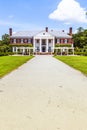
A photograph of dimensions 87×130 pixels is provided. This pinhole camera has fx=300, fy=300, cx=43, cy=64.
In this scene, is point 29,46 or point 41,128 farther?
point 29,46

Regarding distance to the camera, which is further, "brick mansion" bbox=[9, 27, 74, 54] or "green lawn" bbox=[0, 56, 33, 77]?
"brick mansion" bbox=[9, 27, 74, 54]

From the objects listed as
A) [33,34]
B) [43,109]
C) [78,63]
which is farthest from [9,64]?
[33,34]

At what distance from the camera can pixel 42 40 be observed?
9300 centimetres

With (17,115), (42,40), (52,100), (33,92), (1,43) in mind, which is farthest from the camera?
(1,43)

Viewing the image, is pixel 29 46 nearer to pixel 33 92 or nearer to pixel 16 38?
pixel 16 38

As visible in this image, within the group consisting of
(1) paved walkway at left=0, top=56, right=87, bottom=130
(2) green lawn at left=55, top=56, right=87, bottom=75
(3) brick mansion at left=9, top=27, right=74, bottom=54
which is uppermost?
(3) brick mansion at left=9, top=27, right=74, bottom=54

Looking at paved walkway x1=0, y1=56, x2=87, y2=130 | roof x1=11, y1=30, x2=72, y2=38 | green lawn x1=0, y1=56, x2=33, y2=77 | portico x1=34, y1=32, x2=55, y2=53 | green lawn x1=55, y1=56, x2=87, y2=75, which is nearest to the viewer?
paved walkway x1=0, y1=56, x2=87, y2=130

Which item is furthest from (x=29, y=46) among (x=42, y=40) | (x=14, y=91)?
(x=14, y=91)

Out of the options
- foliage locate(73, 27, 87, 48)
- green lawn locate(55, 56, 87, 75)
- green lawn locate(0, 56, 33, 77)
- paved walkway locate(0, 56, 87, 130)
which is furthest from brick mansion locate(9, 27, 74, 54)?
paved walkway locate(0, 56, 87, 130)

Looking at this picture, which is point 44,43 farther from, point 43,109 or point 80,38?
point 43,109

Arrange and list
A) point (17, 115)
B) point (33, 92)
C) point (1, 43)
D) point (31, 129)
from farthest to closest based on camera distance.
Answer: point (1, 43) < point (33, 92) < point (17, 115) < point (31, 129)

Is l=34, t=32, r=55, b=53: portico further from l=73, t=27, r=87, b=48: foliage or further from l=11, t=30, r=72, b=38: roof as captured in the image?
l=73, t=27, r=87, b=48: foliage

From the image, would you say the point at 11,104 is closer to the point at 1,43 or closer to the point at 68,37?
the point at 68,37

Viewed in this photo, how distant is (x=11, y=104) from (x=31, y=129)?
2.32 m
